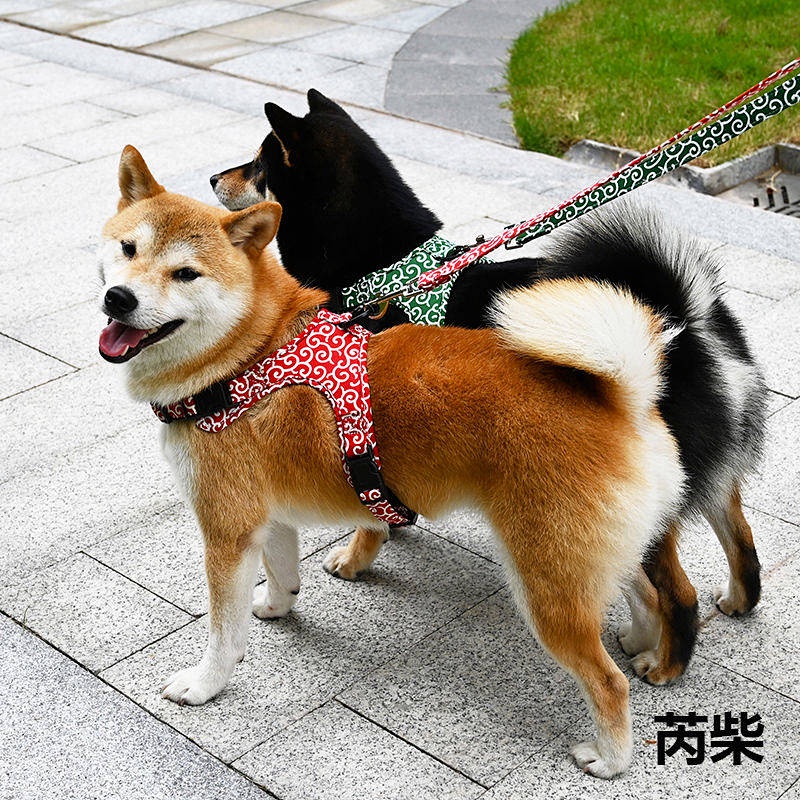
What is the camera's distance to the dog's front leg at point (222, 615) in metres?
3.01

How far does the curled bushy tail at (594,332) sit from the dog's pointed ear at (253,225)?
0.65 m

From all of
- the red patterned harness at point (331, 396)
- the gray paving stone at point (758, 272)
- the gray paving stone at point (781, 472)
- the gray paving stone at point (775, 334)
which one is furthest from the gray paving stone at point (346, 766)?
the gray paving stone at point (758, 272)

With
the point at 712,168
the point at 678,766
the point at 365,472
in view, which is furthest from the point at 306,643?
the point at 712,168

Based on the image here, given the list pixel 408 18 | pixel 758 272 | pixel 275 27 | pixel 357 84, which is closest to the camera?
pixel 758 272

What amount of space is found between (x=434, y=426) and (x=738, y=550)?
1.11 meters

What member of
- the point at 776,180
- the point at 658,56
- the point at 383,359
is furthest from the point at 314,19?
the point at 383,359

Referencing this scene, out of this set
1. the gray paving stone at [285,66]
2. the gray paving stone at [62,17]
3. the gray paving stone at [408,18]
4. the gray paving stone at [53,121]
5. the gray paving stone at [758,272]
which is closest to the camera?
the gray paving stone at [758,272]

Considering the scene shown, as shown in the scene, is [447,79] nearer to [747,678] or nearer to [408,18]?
[408,18]

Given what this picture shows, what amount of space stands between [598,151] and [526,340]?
4.81 meters

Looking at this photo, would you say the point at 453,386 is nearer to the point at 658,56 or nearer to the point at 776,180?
the point at 776,180

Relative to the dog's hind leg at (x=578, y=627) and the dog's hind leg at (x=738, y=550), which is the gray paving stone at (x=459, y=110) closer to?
the dog's hind leg at (x=738, y=550)

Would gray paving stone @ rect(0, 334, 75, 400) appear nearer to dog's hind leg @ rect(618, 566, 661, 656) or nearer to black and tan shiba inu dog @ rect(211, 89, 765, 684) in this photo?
black and tan shiba inu dog @ rect(211, 89, 765, 684)

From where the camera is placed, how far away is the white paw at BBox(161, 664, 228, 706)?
123 inches

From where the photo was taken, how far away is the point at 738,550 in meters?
3.30
